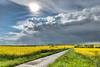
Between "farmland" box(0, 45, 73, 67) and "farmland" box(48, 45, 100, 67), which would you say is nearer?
"farmland" box(0, 45, 73, 67)

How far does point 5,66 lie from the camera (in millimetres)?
23547

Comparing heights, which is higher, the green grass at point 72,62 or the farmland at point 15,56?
the farmland at point 15,56

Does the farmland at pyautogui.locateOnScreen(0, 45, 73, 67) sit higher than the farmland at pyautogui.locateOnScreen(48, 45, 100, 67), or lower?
higher

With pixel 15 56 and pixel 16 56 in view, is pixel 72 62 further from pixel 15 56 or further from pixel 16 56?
pixel 16 56

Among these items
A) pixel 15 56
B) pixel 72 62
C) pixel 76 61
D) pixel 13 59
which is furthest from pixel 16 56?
pixel 72 62

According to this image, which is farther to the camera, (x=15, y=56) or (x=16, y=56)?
(x=16, y=56)

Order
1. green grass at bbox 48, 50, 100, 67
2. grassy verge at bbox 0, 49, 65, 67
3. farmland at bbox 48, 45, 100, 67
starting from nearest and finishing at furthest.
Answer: grassy verge at bbox 0, 49, 65, 67 → green grass at bbox 48, 50, 100, 67 → farmland at bbox 48, 45, 100, 67

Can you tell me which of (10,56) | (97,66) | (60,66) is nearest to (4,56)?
(10,56)

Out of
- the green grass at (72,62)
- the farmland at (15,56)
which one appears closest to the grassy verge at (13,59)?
the farmland at (15,56)

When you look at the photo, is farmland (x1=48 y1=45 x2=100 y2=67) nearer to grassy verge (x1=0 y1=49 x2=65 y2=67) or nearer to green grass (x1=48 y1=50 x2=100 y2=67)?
green grass (x1=48 y1=50 x2=100 y2=67)

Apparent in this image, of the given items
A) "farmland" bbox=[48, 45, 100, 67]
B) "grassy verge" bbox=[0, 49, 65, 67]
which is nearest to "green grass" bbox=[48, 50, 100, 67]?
"farmland" bbox=[48, 45, 100, 67]

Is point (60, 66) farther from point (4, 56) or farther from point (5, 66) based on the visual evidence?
point (4, 56)

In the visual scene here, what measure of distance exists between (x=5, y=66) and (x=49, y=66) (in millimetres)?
4799

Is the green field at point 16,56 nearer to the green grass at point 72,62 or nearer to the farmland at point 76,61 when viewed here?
the green grass at point 72,62
